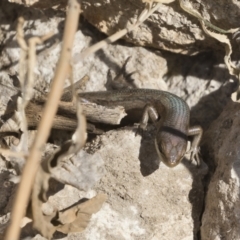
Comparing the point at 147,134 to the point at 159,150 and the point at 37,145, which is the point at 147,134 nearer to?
the point at 159,150

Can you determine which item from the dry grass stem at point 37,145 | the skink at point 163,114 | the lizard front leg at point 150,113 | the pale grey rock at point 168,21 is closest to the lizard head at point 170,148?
the skink at point 163,114

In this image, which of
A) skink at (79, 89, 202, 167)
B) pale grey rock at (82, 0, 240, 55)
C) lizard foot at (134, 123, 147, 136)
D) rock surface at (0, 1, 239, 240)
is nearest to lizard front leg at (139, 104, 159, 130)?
skink at (79, 89, 202, 167)

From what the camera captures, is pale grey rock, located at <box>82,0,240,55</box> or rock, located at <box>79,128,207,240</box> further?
pale grey rock, located at <box>82,0,240,55</box>

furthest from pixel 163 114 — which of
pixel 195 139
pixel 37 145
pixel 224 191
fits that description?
pixel 37 145

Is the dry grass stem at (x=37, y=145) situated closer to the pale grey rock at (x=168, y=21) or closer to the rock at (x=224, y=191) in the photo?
the rock at (x=224, y=191)

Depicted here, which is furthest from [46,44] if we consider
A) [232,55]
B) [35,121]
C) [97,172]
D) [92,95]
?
[97,172]

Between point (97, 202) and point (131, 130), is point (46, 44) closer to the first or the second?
point (131, 130)

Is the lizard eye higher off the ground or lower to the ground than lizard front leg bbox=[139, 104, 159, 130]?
lower

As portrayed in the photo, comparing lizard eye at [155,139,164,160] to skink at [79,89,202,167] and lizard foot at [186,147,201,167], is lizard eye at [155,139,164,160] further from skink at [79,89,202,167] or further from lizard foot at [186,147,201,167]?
lizard foot at [186,147,201,167]
